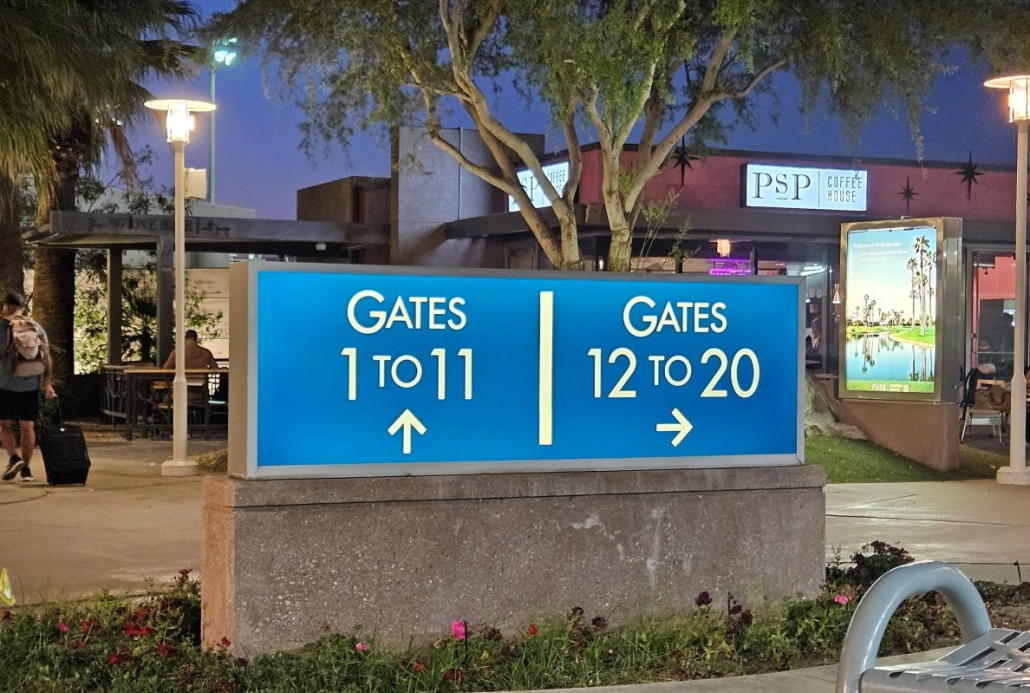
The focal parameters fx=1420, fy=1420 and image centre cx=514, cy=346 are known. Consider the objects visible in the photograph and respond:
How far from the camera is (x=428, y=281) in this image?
6.71 metres

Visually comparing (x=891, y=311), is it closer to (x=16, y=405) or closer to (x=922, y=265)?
(x=922, y=265)

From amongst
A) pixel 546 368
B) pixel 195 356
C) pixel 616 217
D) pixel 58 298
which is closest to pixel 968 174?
pixel 616 217

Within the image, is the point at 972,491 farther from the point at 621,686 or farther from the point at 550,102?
the point at 621,686

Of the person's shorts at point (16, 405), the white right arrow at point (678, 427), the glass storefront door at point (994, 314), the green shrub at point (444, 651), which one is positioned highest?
the glass storefront door at point (994, 314)

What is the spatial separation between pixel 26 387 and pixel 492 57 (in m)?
7.55

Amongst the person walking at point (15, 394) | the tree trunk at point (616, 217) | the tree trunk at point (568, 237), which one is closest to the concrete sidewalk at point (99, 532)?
the person walking at point (15, 394)

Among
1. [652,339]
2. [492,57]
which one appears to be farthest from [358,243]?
[652,339]

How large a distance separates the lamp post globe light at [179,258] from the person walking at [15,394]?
164cm

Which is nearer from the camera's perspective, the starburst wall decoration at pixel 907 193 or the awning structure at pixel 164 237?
the awning structure at pixel 164 237

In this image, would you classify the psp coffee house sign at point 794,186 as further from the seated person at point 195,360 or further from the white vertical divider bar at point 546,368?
the white vertical divider bar at point 546,368

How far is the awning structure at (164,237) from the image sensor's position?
2208 centimetres

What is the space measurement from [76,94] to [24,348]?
468 cm

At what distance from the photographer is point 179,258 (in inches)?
636

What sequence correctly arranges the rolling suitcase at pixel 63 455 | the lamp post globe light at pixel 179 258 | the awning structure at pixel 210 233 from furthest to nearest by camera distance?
the awning structure at pixel 210 233 → the lamp post globe light at pixel 179 258 → the rolling suitcase at pixel 63 455
